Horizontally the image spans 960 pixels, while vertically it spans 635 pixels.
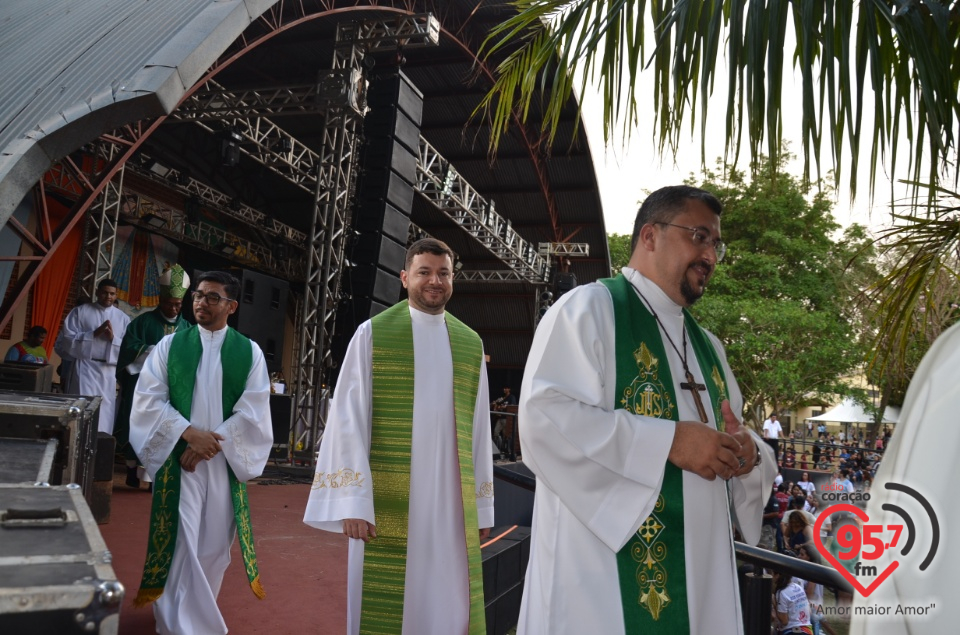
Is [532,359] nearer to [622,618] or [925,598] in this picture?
[622,618]

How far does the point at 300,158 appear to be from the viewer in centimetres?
1472

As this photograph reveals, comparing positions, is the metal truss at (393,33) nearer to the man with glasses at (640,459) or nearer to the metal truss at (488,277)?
the metal truss at (488,277)

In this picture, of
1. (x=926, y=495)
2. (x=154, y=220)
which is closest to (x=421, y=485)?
(x=926, y=495)

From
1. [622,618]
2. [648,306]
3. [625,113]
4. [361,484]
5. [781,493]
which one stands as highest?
[625,113]

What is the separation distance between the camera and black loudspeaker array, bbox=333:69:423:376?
10594mm

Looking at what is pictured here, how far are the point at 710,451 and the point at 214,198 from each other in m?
15.4

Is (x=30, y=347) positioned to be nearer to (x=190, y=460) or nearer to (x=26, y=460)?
(x=190, y=460)

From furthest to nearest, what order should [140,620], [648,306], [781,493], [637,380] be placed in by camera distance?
[781,493] < [140,620] < [648,306] < [637,380]

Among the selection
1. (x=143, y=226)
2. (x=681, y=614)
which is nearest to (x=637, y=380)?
(x=681, y=614)

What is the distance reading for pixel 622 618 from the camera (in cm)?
212

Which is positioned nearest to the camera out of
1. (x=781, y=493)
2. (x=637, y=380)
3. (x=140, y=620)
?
(x=637, y=380)

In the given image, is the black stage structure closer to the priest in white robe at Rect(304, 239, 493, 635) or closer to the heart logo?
the priest in white robe at Rect(304, 239, 493, 635)

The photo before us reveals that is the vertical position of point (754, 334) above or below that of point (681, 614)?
above

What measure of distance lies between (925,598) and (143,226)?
603 inches
